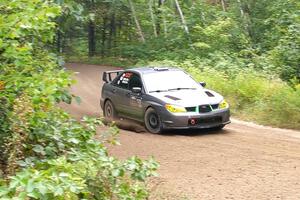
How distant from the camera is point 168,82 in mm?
13688

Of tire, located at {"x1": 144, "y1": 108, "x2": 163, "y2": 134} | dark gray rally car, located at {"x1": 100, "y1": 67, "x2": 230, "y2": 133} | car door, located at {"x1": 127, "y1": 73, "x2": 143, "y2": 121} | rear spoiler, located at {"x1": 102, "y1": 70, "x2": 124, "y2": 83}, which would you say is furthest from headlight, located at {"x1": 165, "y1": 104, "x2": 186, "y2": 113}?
rear spoiler, located at {"x1": 102, "y1": 70, "x2": 124, "y2": 83}

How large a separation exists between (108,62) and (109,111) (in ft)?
72.8

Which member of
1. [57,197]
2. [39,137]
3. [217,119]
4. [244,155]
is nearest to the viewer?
[57,197]

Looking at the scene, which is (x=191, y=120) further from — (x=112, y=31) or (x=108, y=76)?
(x=112, y=31)

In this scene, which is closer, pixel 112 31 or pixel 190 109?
pixel 190 109

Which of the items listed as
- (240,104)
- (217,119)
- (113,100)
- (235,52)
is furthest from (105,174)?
(235,52)

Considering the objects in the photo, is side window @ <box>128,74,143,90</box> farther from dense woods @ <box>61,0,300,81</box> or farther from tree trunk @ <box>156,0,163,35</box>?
tree trunk @ <box>156,0,163,35</box>

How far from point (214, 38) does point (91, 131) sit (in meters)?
22.8

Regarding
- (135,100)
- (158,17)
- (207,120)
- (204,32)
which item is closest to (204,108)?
(207,120)

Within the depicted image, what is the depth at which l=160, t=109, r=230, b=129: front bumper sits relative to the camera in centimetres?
1238

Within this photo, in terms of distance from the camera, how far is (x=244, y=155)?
10227 millimetres

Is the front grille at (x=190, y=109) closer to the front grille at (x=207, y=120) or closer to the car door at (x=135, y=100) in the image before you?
the front grille at (x=207, y=120)

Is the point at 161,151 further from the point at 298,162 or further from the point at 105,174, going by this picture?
→ the point at 105,174

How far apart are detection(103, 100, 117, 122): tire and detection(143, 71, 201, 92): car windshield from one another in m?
1.56
